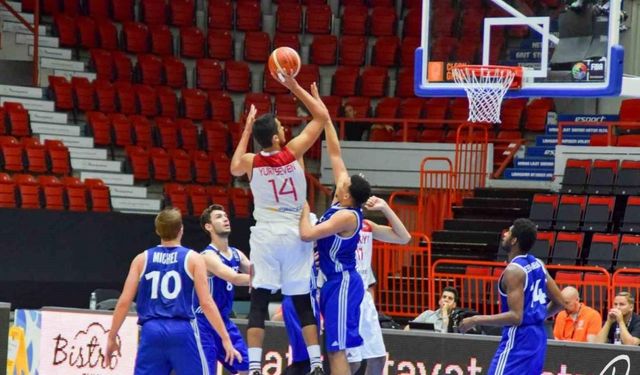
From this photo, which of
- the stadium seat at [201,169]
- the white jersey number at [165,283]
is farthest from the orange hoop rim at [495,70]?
the stadium seat at [201,169]

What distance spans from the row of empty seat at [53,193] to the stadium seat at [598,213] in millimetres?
7152

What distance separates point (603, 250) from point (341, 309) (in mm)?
9372

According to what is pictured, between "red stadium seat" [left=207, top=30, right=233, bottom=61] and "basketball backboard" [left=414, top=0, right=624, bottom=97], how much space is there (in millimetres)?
11905

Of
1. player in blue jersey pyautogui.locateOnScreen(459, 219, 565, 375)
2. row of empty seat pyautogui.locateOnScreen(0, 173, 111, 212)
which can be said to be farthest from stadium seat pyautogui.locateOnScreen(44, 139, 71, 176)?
player in blue jersey pyautogui.locateOnScreen(459, 219, 565, 375)

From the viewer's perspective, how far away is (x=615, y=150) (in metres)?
20.5

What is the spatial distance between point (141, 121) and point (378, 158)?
13.2 ft

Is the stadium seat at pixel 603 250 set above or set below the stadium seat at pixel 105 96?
below

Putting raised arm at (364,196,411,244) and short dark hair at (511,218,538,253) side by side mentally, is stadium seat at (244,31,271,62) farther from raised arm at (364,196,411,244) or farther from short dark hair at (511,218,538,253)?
short dark hair at (511,218,538,253)

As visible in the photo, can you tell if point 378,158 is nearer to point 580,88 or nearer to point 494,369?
point 580,88

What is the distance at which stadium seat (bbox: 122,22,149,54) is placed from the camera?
81.8 ft

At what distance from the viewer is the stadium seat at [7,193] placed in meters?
19.7

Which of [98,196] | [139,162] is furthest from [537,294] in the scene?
[139,162]

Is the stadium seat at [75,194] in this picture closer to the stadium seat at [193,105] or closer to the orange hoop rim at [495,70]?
the stadium seat at [193,105]

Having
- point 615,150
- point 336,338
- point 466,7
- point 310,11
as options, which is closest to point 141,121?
point 310,11
